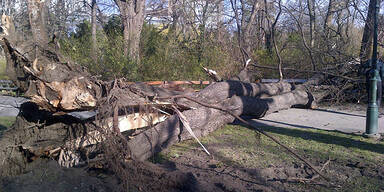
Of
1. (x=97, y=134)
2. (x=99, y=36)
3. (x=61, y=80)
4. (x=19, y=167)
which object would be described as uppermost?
(x=99, y=36)

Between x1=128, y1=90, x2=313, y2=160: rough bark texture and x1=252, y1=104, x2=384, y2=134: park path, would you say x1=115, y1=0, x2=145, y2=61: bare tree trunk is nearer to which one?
x1=252, y1=104, x2=384, y2=134: park path

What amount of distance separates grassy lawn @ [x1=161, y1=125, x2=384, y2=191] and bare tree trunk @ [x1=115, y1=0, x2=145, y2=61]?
8.65 meters

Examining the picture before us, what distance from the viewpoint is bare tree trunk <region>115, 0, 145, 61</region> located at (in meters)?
16.0

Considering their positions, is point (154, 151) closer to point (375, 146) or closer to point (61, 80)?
point (61, 80)

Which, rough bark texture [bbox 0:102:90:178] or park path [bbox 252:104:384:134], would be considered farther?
park path [bbox 252:104:384:134]

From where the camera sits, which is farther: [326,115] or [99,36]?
[99,36]

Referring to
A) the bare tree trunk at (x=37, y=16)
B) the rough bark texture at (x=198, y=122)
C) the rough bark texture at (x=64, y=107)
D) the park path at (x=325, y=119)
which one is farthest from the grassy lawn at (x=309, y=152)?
the bare tree trunk at (x=37, y=16)

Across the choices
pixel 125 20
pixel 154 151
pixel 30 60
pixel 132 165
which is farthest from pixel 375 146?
pixel 125 20

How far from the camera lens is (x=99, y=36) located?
16625 millimetres

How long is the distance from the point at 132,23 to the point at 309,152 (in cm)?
1202

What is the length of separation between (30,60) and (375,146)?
6.53 metres

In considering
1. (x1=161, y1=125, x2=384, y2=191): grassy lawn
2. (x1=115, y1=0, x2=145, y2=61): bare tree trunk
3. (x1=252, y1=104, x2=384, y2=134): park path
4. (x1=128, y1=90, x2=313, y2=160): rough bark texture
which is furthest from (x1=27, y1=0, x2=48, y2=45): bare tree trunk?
(x1=115, y1=0, x2=145, y2=61): bare tree trunk

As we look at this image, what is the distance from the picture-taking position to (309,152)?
6.58 meters

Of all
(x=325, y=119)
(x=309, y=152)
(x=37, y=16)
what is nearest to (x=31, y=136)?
(x=37, y=16)
